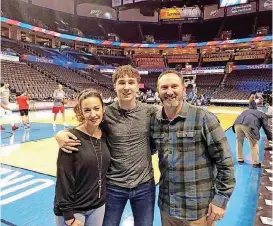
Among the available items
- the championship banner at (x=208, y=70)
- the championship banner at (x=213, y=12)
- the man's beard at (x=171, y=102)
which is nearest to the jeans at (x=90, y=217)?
the man's beard at (x=171, y=102)

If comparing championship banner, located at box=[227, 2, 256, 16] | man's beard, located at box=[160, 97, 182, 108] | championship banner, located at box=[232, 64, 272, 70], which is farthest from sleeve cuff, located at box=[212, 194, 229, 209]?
championship banner, located at box=[227, 2, 256, 16]

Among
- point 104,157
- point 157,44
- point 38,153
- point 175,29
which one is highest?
point 175,29

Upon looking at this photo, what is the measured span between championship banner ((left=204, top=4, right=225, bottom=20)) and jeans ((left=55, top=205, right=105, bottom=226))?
42.1 m

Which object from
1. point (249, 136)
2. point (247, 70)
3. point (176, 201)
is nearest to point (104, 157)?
point (176, 201)

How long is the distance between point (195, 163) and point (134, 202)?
67 cm

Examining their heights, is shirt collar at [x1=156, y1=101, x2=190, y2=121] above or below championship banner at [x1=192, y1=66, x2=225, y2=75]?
below

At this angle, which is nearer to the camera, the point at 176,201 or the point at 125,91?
the point at 176,201

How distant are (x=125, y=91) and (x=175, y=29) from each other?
43230 millimetres

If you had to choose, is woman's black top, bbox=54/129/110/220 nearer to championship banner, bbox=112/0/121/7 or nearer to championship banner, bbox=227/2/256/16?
championship banner, bbox=112/0/121/7

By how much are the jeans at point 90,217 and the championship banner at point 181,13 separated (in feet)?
129

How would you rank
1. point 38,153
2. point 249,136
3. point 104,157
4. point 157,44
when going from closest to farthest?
point 104,157
point 249,136
point 38,153
point 157,44

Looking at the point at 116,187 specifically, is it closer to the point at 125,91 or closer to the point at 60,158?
the point at 60,158

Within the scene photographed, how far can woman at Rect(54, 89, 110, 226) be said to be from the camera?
1.84 metres

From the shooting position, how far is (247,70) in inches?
1427
